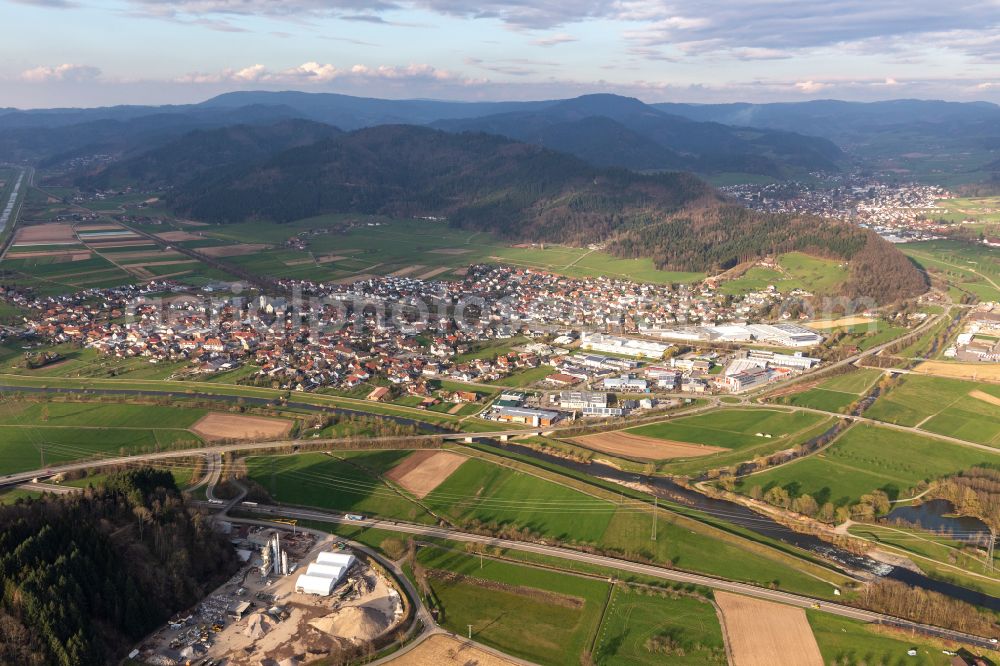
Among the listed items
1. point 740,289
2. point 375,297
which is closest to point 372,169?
point 375,297

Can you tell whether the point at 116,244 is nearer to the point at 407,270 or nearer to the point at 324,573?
the point at 407,270

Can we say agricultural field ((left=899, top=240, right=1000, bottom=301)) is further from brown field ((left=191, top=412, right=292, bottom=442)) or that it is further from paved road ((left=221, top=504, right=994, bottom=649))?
brown field ((left=191, top=412, right=292, bottom=442))

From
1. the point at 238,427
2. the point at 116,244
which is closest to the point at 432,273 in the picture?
the point at 116,244

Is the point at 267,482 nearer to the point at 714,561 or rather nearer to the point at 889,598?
the point at 714,561

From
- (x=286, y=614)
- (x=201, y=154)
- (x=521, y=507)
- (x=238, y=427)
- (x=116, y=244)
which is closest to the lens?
(x=286, y=614)

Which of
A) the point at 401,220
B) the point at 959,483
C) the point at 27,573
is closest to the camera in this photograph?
the point at 27,573

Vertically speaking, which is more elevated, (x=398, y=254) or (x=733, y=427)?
(x=398, y=254)

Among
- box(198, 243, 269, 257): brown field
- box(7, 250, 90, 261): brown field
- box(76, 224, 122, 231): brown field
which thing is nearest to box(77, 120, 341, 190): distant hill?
box(76, 224, 122, 231): brown field
